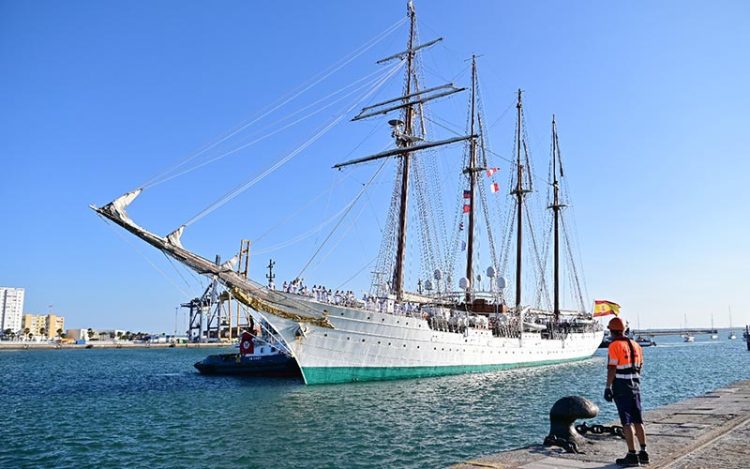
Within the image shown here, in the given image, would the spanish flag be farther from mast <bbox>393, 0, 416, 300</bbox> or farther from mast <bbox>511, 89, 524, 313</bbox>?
mast <bbox>393, 0, 416, 300</bbox>

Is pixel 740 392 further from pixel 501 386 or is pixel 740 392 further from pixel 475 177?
pixel 475 177

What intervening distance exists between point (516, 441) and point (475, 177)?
3824 cm

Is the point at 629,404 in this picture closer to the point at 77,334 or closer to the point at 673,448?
the point at 673,448

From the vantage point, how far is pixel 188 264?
2645cm

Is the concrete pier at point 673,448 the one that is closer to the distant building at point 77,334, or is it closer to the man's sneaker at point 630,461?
the man's sneaker at point 630,461

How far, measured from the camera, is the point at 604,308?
61.0m

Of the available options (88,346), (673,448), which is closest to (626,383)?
(673,448)

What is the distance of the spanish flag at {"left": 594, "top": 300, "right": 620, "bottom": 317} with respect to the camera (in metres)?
58.1

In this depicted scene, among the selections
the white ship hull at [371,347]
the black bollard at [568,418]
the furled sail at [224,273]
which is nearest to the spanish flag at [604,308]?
the white ship hull at [371,347]

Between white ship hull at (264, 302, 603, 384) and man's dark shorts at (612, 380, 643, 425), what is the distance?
21.6m

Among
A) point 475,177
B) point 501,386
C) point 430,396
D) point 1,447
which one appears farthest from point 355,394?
point 475,177

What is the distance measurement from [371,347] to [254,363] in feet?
43.1

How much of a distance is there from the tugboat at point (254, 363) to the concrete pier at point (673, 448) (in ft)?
93.0

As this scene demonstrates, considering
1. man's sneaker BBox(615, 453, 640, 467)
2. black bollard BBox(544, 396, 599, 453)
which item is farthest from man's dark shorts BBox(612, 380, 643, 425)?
black bollard BBox(544, 396, 599, 453)
